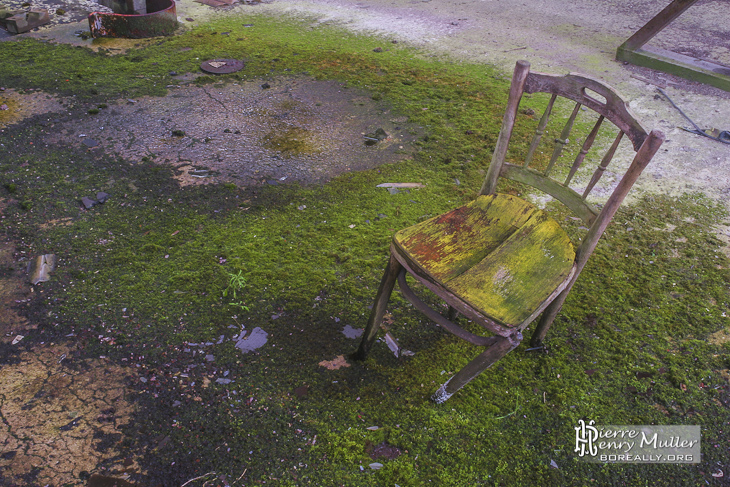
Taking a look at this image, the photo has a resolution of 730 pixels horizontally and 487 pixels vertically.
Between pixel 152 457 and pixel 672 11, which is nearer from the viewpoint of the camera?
pixel 152 457

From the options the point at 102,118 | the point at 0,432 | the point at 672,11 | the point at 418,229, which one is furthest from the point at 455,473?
the point at 672,11

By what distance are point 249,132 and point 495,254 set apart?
255 cm

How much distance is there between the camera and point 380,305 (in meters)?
1.87

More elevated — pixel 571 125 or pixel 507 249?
pixel 571 125

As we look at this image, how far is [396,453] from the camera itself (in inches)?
69.4

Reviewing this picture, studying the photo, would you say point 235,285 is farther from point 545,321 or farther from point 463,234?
point 545,321

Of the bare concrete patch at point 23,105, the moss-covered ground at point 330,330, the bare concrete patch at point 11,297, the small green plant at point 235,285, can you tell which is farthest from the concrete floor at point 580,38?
the bare concrete patch at point 11,297

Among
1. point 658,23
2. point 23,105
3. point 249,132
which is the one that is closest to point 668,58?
point 658,23

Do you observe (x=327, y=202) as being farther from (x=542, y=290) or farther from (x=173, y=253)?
(x=542, y=290)

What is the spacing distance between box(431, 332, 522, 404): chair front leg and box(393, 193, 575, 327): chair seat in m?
0.06

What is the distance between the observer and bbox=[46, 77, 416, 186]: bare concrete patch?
3.27 meters

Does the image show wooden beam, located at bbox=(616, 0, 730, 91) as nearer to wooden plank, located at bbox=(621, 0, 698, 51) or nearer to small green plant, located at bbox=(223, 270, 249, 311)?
wooden plank, located at bbox=(621, 0, 698, 51)

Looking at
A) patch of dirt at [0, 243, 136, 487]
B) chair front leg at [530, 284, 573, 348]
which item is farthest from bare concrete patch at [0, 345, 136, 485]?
chair front leg at [530, 284, 573, 348]

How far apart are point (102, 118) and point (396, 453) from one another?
11.3 ft
